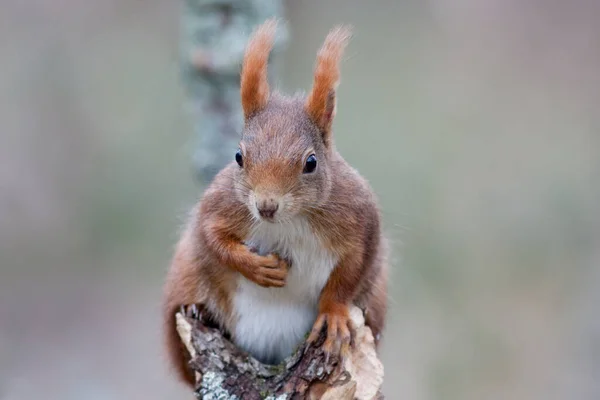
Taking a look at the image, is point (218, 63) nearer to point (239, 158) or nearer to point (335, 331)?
point (239, 158)

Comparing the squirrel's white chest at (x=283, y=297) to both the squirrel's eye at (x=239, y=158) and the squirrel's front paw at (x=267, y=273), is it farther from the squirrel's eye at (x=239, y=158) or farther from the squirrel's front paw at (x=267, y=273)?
the squirrel's eye at (x=239, y=158)

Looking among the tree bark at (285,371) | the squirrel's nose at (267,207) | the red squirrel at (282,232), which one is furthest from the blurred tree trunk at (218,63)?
the squirrel's nose at (267,207)

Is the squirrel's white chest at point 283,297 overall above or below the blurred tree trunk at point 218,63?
below

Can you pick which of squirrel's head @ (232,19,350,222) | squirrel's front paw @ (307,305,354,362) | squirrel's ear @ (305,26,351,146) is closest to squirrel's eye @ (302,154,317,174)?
squirrel's head @ (232,19,350,222)

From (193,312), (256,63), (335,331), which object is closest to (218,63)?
(256,63)

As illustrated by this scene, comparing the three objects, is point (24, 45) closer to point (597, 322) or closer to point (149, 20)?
point (149, 20)

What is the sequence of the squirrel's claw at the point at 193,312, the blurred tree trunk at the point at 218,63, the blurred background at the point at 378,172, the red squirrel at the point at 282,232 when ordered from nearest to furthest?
the red squirrel at the point at 282,232, the squirrel's claw at the point at 193,312, the blurred tree trunk at the point at 218,63, the blurred background at the point at 378,172

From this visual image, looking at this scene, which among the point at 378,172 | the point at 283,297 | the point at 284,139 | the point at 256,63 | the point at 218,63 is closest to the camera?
the point at 284,139
